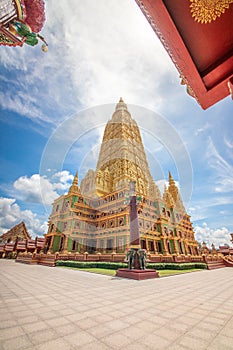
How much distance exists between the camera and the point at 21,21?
12.2 ft

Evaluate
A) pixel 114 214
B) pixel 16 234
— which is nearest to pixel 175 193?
pixel 114 214

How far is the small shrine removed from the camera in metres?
3.60

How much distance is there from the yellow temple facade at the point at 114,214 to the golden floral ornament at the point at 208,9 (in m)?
18.9

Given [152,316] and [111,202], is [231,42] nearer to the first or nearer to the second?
[152,316]

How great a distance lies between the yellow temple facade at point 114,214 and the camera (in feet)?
75.4

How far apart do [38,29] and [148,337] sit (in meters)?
6.58

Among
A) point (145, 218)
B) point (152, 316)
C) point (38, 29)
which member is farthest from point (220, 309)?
point (145, 218)

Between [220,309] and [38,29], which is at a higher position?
[38,29]

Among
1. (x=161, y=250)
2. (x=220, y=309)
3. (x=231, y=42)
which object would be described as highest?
(x=231, y=42)

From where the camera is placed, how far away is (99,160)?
37.7m

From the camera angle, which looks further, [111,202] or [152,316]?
[111,202]

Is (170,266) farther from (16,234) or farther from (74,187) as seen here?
(16,234)

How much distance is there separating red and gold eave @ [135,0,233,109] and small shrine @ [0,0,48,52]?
2.69 meters

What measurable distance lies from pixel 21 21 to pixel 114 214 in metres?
21.9
